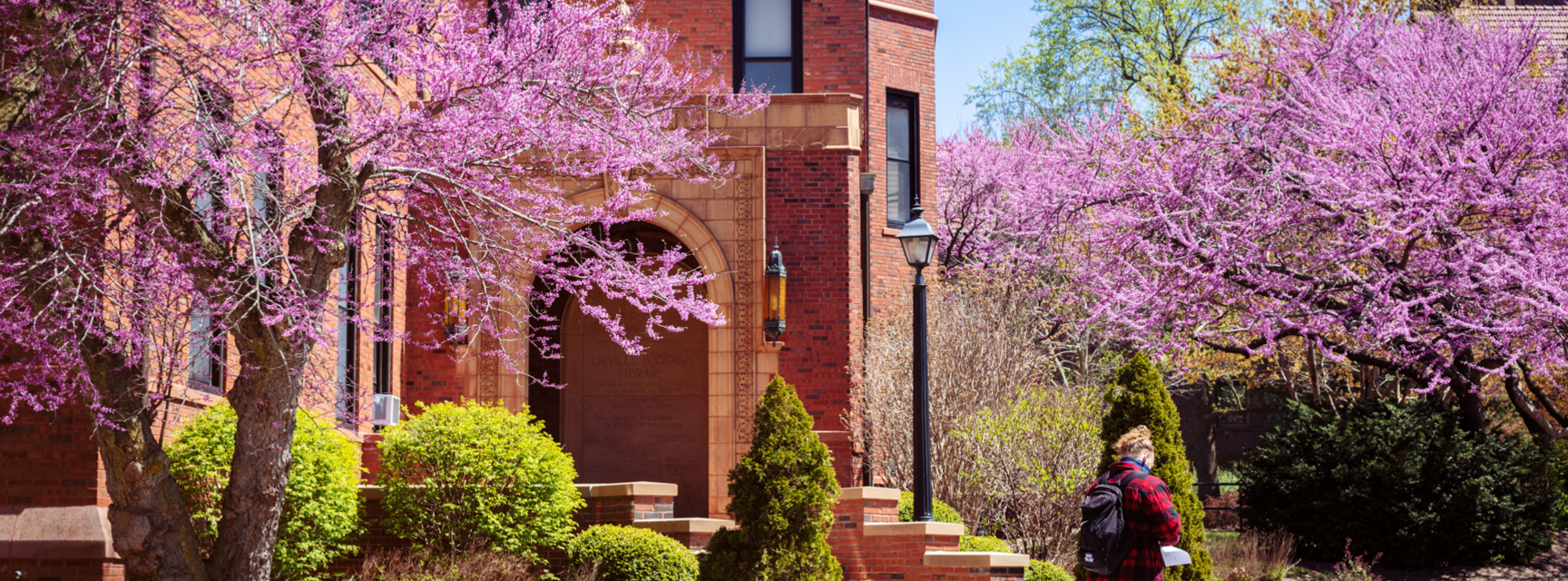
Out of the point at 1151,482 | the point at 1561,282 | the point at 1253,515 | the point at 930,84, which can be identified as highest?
the point at 930,84

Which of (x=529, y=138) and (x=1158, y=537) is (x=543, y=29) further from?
(x=1158, y=537)

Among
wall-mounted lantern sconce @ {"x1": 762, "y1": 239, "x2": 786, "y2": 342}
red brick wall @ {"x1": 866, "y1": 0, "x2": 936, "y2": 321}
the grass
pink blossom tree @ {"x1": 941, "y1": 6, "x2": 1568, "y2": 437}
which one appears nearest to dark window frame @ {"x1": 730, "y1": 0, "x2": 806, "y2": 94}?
wall-mounted lantern sconce @ {"x1": 762, "y1": 239, "x2": 786, "y2": 342}

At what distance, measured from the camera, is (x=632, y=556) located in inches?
438

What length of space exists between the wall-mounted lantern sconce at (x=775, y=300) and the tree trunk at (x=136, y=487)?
7.47 meters

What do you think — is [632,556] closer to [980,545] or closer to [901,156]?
[980,545]

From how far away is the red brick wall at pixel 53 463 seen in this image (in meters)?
9.11

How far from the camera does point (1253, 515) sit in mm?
17156

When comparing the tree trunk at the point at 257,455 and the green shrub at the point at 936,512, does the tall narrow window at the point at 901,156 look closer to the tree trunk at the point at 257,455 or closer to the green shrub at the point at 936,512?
the green shrub at the point at 936,512

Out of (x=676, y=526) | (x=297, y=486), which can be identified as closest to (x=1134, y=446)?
(x=676, y=526)

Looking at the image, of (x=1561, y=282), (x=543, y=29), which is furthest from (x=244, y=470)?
(x=1561, y=282)

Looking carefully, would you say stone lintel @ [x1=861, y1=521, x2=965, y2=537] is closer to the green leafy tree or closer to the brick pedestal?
the brick pedestal

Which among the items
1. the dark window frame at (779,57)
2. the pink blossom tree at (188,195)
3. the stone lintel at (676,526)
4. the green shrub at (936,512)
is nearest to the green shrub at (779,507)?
the stone lintel at (676,526)

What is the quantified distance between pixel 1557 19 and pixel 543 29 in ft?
84.6

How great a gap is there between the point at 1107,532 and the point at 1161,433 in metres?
5.62
